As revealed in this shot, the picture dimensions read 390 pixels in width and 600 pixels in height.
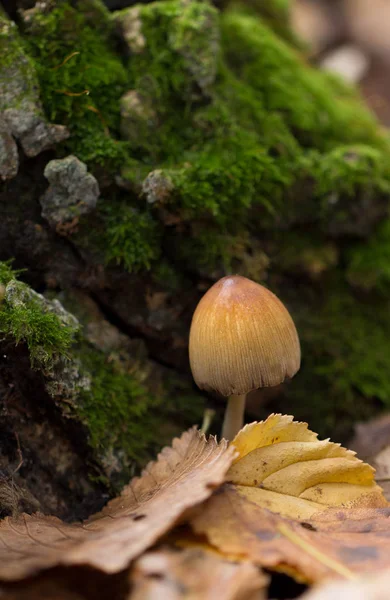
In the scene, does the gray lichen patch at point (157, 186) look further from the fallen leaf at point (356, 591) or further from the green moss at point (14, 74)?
the fallen leaf at point (356, 591)

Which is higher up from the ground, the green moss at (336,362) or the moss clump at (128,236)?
the moss clump at (128,236)

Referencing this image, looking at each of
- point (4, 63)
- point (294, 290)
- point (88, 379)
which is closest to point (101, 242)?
point (88, 379)

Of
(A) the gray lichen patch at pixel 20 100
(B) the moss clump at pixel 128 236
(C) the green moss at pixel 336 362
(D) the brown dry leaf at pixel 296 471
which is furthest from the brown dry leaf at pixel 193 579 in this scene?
(C) the green moss at pixel 336 362

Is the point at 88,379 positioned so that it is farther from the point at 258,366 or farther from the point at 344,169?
the point at 344,169

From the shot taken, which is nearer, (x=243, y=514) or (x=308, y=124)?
(x=243, y=514)

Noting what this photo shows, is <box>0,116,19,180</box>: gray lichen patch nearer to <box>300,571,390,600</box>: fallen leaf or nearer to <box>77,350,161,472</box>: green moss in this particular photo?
<box>77,350,161,472</box>: green moss

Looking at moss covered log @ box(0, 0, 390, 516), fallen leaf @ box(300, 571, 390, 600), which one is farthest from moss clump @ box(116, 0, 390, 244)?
fallen leaf @ box(300, 571, 390, 600)

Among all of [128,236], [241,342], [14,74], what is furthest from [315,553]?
[14,74]
